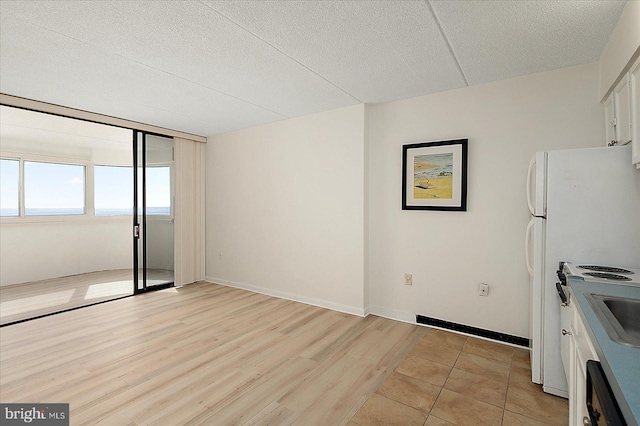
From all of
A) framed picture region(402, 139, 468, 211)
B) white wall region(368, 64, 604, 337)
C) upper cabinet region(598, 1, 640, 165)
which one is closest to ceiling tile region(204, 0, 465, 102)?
white wall region(368, 64, 604, 337)

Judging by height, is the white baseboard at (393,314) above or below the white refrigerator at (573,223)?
below

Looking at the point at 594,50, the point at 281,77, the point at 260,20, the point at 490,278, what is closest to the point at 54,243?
the point at 281,77

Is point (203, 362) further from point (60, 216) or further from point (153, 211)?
point (60, 216)

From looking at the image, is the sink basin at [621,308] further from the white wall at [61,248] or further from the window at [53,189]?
the window at [53,189]

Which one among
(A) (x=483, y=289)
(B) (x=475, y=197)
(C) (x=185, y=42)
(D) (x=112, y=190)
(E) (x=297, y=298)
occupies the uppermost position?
(C) (x=185, y=42)

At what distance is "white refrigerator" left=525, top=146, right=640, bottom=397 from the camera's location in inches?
77.2

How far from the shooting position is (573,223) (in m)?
2.07

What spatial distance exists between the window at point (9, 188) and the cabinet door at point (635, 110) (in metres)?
7.86

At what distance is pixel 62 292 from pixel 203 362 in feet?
12.0

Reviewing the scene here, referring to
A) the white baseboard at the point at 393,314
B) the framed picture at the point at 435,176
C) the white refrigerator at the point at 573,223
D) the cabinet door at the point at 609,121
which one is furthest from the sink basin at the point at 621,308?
the white baseboard at the point at 393,314

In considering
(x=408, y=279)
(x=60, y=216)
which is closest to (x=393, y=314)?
(x=408, y=279)

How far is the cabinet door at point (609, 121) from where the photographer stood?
224 cm

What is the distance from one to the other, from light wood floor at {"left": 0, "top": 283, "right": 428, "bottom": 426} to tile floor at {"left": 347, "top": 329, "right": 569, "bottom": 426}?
0.47 feet

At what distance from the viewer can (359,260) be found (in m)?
3.65
